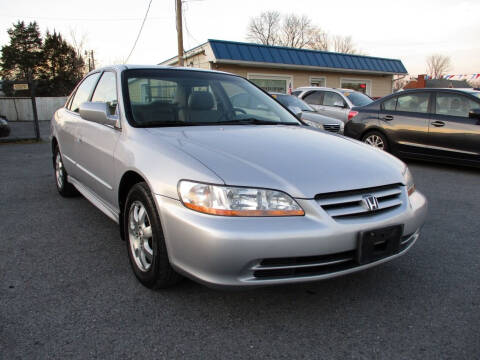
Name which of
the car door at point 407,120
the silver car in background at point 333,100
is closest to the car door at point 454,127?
the car door at point 407,120

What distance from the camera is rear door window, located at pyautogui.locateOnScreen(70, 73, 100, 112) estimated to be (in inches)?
157

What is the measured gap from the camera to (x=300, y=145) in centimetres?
262

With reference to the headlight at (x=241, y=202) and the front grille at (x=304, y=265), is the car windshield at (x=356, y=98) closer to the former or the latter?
the front grille at (x=304, y=265)

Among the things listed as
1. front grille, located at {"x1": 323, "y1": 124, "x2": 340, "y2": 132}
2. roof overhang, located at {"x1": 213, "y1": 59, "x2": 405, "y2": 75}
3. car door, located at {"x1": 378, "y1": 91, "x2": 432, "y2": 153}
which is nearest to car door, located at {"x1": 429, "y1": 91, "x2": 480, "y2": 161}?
car door, located at {"x1": 378, "y1": 91, "x2": 432, "y2": 153}

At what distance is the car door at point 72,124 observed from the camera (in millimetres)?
3897

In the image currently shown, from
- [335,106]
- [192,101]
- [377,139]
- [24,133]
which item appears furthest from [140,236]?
[24,133]

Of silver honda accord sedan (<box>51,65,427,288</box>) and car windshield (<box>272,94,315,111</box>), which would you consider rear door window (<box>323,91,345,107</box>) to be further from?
silver honda accord sedan (<box>51,65,427,288</box>)

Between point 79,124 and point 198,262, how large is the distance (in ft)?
8.01

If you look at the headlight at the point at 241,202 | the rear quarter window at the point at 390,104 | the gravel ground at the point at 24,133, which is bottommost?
the gravel ground at the point at 24,133

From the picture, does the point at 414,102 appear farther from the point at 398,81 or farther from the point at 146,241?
the point at 398,81

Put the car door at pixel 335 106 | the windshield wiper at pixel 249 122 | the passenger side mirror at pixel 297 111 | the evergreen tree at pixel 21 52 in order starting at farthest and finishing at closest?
the evergreen tree at pixel 21 52 → the car door at pixel 335 106 → the passenger side mirror at pixel 297 111 → the windshield wiper at pixel 249 122

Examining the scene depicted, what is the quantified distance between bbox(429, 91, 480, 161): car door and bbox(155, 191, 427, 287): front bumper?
17.0 feet

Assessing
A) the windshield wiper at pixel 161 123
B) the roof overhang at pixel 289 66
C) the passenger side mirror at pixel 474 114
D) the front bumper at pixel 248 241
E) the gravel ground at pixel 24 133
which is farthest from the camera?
the roof overhang at pixel 289 66

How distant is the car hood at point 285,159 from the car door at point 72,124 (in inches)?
62.7
